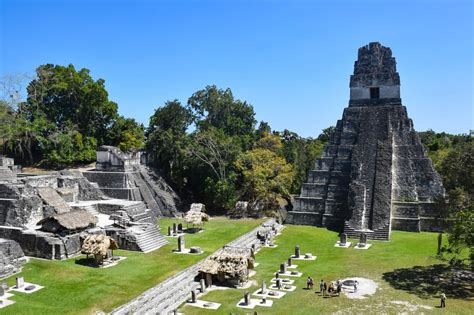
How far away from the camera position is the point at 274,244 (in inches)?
1040

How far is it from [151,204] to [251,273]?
15879 millimetres

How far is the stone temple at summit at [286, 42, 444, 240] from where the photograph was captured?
28.9 m

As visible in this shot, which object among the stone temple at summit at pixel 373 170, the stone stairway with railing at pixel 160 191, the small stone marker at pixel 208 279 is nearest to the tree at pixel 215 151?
the stone stairway with railing at pixel 160 191

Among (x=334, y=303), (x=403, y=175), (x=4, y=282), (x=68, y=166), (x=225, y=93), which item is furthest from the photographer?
(x=225, y=93)

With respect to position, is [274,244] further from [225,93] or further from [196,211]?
[225,93]

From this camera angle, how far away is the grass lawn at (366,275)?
16.2 m

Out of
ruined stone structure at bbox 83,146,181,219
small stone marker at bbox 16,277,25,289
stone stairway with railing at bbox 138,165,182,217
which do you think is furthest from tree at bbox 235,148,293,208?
small stone marker at bbox 16,277,25,289

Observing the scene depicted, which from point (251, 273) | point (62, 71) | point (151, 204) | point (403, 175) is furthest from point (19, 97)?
point (403, 175)

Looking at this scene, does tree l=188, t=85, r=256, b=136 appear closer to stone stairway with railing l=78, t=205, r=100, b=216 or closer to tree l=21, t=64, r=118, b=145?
tree l=21, t=64, r=118, b=145

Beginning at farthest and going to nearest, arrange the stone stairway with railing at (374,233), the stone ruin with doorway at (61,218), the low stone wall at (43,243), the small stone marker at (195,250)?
the stone stairway with railing at (374,233) → the small stone marker at (195,250) → the stone ruin with doorway at (61,218) → the low stone wall at (43,243)

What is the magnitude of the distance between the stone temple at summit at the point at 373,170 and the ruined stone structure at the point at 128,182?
1072 cm

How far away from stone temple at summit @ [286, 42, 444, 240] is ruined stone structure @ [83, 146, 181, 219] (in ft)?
35.2

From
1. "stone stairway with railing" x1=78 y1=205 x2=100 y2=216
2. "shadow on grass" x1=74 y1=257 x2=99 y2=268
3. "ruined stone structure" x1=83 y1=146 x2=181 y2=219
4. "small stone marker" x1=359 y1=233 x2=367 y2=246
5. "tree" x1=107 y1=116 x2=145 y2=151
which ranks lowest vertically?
"shadow on grass" x1=74 y1=257 x2=99 y2=268

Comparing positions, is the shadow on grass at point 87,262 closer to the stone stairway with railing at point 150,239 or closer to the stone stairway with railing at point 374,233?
the stone stairway with railing at point 150,239
